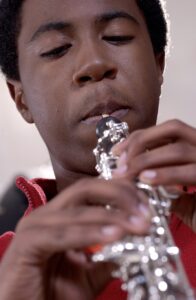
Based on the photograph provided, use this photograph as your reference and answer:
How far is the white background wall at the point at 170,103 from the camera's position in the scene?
68.6 inches

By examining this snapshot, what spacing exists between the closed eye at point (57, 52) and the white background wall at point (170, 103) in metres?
0.92

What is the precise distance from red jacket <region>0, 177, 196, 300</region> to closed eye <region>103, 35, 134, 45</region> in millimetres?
256

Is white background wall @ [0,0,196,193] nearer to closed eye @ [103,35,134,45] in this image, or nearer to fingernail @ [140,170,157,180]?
closed eye @ [103,35,134,45]

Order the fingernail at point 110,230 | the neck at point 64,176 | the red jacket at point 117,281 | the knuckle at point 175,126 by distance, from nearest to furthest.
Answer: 1. the fingernail at point 110,230
2. the knuckle at point 175,126
3. the red jacket at point 117,281
4. the neck at point 64,176

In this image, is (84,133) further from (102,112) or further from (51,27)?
(51,27)

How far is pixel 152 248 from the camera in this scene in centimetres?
53

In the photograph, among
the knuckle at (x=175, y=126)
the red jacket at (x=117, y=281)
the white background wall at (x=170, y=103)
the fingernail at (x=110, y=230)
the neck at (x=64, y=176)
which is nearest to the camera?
the fingernail at (x=110, y=230)

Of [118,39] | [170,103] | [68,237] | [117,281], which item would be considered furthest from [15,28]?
[170,103]

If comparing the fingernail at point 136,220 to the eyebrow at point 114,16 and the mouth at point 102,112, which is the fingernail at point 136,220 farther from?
the eyebrow at point 114,16

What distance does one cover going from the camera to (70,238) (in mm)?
524

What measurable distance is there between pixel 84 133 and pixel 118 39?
16 centimetres

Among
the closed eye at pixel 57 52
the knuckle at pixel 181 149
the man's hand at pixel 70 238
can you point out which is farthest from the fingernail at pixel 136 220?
the closed eye at pixel 57 52

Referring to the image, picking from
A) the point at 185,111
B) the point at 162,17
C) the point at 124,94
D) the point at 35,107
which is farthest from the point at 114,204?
the point at 185,111

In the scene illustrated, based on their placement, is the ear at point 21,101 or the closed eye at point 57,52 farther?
the ear at point 21,101
